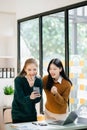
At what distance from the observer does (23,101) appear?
129 inches

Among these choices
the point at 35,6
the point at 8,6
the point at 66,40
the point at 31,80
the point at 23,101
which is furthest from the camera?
the point at 8,6

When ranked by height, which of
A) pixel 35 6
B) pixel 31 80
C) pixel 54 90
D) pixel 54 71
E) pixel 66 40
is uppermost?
pixel 35 6

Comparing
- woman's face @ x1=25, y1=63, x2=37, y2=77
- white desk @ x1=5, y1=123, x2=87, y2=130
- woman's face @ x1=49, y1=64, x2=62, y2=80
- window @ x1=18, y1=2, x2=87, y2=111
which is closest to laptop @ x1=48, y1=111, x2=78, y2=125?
white desk @ x1=5, y1=123, x2=87, y2=130

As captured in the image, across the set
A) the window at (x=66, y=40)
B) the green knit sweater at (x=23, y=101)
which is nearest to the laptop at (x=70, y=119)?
the green knit sweater at (x=23, y=101)

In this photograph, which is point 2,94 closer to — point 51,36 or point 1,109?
point 1,109

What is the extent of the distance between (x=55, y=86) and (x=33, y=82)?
0.27 meters

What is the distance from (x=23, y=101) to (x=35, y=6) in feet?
7.74

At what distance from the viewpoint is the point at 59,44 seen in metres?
4.71

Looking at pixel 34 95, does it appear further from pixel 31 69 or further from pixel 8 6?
pixel 8 6

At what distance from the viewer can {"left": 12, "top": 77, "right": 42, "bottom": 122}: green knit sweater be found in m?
3.28

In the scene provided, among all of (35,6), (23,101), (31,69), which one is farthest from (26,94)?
(35,6)

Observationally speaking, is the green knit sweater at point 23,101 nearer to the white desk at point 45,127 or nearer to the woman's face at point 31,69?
the woman's face at point 31,69

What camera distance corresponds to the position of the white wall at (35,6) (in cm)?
447

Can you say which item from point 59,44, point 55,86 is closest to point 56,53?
point 59,44
